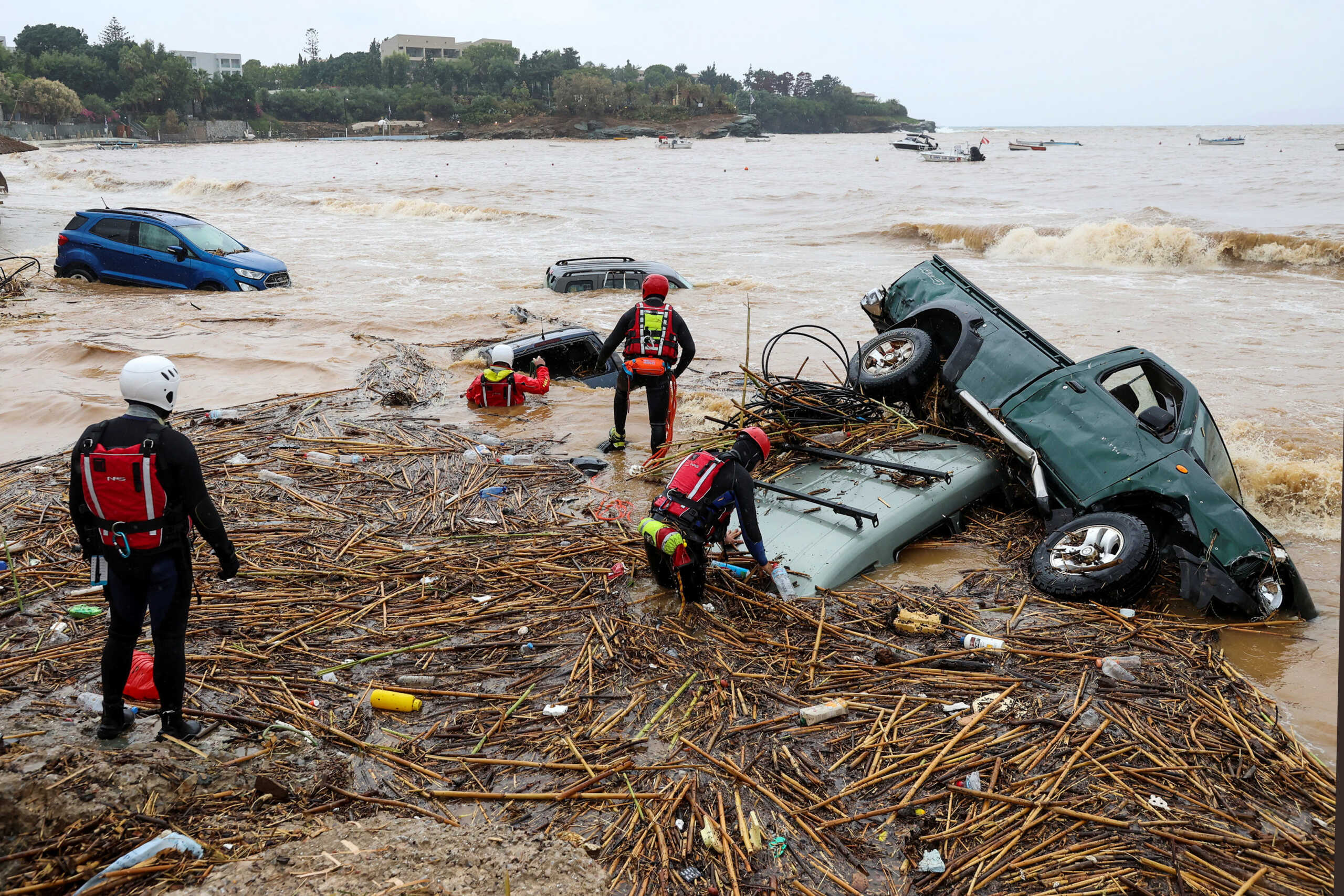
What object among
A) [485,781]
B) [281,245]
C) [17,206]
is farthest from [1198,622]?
[17,206]

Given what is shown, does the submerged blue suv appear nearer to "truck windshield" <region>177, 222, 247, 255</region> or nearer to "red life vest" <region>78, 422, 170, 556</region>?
"truck windshield" <region>177, 222, 247, 255</region>

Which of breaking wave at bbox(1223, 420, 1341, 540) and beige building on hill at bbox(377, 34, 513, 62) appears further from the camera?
beige building on hill at bbox(377, 34, 513, 62)

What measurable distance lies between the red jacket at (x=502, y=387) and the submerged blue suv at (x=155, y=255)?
30.5 ft

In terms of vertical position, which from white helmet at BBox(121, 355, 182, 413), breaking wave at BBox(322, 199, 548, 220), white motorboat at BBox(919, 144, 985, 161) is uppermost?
white motorboat at BBox(919, 144, 985, 161)

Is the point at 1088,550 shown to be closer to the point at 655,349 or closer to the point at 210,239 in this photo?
the point at 655,349

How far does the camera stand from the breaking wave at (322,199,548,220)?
35.6 m

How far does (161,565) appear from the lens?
13.0 ft

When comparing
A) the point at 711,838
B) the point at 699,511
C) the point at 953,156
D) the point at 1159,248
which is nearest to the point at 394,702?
the point at 711,838

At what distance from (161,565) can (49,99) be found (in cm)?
12328

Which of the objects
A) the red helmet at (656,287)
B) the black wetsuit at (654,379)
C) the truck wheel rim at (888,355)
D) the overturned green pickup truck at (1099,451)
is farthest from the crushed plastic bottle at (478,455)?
the truck wheel rim at (888,355)

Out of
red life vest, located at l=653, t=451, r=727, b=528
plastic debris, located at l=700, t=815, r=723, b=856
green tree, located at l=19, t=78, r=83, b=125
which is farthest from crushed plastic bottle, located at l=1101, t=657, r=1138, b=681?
green tree, located at l=19, t=78, r=83, b=125

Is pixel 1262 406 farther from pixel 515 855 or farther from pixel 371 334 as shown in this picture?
pixel 371 334

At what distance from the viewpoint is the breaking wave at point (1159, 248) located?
2441 centimetres

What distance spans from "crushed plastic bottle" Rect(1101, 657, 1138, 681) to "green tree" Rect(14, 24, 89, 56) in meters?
158
